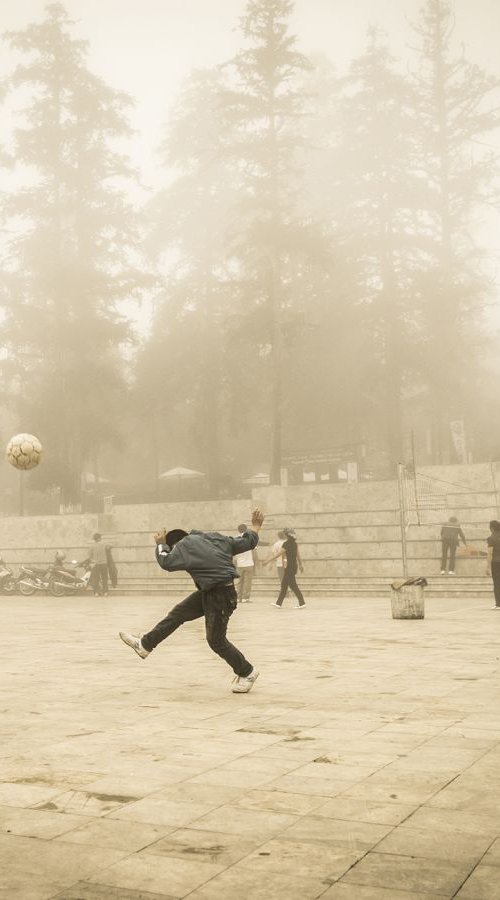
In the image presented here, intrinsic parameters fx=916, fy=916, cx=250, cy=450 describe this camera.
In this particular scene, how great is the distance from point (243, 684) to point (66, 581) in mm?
18911

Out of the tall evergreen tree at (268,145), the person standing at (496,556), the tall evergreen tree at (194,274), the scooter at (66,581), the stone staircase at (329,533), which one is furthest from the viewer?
the tall evergreen tree at (194,274)

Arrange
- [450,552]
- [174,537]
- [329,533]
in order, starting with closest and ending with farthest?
[174,537]
[450,552]
[329,533]

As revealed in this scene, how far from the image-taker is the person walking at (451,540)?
2286 cm

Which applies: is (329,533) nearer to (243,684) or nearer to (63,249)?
(63,249)

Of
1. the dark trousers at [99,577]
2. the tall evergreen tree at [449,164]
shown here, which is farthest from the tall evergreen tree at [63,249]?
the tall evergreen tree at [449,164]

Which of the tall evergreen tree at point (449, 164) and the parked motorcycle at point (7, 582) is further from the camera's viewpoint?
the tall evergreen tree at point (449, 164)

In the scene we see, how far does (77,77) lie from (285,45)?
296 inches

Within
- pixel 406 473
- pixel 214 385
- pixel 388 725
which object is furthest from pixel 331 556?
pixel 388 725

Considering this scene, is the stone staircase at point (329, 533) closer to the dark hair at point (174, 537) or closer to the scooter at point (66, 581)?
the scooter at point (66, 581)

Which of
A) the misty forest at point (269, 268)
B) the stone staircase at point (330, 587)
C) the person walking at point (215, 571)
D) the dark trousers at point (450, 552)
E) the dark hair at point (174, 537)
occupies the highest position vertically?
the misty forest at point (269, 268)

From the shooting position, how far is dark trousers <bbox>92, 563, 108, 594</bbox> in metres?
25.6

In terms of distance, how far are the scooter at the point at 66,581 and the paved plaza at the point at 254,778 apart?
15.3 m

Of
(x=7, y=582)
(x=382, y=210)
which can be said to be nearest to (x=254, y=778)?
(x=7, y=582)

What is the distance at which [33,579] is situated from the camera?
27.0 metres
